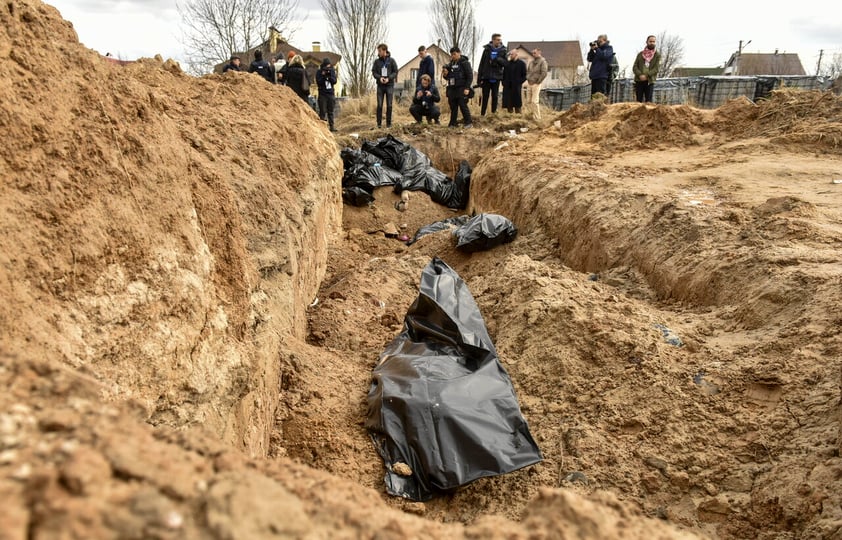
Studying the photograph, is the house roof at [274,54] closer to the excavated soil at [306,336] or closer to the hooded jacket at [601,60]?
the hooded jacket at [601,60]

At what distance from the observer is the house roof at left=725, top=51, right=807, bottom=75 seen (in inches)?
1383

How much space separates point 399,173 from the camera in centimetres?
1098

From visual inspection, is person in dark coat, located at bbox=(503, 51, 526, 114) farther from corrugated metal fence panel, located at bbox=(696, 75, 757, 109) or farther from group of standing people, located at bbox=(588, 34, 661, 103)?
corrugated metal fence panel, located at bbox=(696, 75, 757, 109)

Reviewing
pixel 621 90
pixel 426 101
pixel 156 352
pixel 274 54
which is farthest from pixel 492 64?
pixel 156 352

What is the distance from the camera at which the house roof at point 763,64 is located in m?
35.1

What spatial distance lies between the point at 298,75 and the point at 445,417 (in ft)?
37.4

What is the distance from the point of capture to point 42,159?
1877mm

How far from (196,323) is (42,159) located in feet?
2.67

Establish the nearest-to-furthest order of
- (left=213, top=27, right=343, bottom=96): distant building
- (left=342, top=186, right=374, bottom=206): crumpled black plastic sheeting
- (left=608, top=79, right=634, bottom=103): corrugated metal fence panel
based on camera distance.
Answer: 1. (left=342, top=186, right=374, bottom=206): crumpled black plastic sheeting
2. (left=608, top=79, right=634, bottom=103): corrugated metal fence panel
3. (left=213, top=27, right=343, bottom=96): distant building

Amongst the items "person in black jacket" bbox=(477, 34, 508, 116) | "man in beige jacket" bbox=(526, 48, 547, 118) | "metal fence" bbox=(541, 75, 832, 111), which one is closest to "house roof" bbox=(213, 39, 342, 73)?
"person in black jacket" bbox=(477, 34, 508, 116)

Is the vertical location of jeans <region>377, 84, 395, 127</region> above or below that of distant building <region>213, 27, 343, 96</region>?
below

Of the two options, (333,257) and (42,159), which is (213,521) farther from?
(333,257)

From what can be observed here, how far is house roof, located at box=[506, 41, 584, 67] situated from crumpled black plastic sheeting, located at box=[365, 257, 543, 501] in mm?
51530

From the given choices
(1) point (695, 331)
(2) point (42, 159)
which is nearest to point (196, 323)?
(2) point (42, 159)
